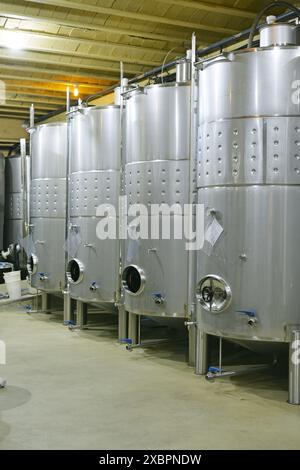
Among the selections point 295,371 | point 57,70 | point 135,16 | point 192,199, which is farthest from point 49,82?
point 295,371

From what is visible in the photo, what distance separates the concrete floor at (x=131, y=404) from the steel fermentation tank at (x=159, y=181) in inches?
21.4

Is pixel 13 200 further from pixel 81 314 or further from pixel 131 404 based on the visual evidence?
pixel 131 404

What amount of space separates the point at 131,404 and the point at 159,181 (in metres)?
1.87

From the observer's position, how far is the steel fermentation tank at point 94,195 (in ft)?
18.7

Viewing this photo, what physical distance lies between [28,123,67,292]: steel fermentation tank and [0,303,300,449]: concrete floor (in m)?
1.49

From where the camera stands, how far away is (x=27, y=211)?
792cm

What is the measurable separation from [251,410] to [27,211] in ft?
16.5

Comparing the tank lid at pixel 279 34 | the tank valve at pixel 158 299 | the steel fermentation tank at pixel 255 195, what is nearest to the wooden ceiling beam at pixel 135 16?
the steel fermentation tank at pixel 255 195

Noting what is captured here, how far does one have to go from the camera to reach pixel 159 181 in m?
4.87

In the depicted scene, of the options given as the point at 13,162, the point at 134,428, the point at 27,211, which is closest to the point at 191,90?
the point at 134,428

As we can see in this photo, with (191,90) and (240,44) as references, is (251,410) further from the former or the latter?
(240,44)

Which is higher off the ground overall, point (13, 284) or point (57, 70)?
point (57, 70)

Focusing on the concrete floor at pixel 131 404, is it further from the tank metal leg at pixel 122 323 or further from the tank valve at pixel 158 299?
the tank valve at pixel 158 299

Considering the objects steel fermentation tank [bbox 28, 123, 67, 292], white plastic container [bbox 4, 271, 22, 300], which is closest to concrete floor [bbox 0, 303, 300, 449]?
steel fermentation tank [bbox 28, 123, 67, 292]
